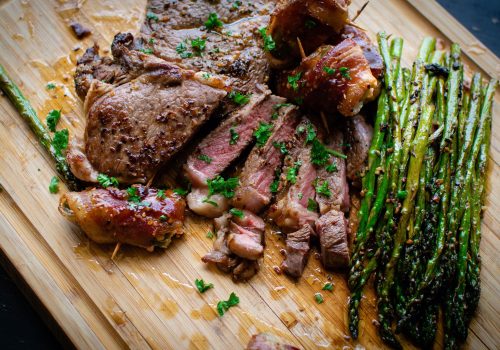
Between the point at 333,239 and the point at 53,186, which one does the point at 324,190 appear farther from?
the point at 53,186

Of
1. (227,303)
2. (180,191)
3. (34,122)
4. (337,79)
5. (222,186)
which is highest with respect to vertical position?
(337,79)

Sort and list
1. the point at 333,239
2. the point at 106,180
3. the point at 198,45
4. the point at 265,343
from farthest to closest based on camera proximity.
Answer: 1. the point at 198,45
2. the point at 106,180
3. the point at 333,239
4. the point at 265,343

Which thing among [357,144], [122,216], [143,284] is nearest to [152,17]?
[122,216]

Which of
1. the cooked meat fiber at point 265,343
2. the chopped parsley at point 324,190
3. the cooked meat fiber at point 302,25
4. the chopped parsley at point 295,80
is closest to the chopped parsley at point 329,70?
the chopped parsley at point 295,80

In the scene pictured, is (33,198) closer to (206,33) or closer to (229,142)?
(229,142)

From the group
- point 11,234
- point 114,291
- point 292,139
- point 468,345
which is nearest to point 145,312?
point 114,291

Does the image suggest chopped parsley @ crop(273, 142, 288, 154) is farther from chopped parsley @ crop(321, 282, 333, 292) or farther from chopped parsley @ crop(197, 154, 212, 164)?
chopped parsley @ crop(321, 282, 333, 292)
